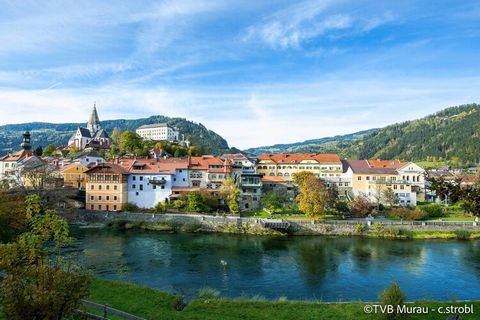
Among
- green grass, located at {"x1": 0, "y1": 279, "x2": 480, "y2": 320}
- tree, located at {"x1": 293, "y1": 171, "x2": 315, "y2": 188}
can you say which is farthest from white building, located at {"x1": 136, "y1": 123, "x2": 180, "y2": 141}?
green grass, located at {"x1": 0, "y1": 279, "x2": 480, "y2": 320}

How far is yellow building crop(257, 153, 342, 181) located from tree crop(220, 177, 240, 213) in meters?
19.9

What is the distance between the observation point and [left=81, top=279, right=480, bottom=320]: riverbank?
59.7 feet

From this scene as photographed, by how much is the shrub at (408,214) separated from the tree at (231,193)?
23432 mm

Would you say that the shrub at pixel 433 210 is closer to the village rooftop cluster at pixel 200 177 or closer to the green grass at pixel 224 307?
the village rooftop cluster at pixel 200 177

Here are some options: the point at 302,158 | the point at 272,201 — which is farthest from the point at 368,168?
the point at 272,201

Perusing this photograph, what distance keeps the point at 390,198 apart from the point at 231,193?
2603cm

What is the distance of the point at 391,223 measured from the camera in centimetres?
4794

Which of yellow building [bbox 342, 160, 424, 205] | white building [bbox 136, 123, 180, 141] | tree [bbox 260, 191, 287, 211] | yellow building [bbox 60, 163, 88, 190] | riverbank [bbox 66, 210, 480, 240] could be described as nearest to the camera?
riverbank [bbox 66, 210, 480, 240]

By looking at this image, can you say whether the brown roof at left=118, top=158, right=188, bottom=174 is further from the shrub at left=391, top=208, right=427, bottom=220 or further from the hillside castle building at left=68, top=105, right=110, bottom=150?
the hillside castle building at left=68, top=105, right=110, bottom=150

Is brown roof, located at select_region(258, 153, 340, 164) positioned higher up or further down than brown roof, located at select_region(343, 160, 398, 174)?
higher up

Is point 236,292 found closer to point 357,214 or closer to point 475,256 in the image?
point 475,256

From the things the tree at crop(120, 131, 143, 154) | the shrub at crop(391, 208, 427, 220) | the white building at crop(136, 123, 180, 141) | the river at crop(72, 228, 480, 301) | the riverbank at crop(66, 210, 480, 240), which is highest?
the white building at crop(136, 123, 180, 141)

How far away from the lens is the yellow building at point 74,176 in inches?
2464

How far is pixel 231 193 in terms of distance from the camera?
54.9m
